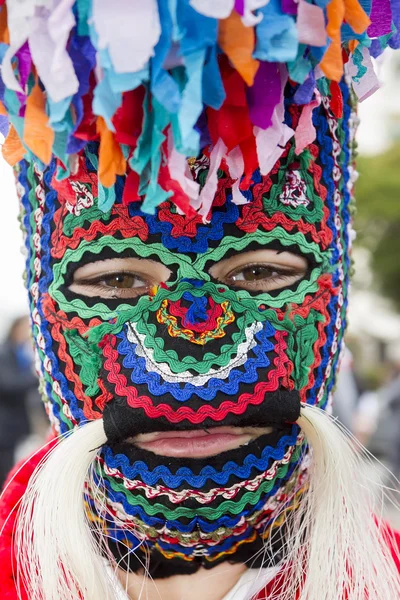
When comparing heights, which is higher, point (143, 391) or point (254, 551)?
point (143, 391)

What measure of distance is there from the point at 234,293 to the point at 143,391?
316 millimetres

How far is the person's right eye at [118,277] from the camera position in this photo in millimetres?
1843

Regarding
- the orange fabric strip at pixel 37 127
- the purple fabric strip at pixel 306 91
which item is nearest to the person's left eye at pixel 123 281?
the orange fabric strip at pixel 37 127

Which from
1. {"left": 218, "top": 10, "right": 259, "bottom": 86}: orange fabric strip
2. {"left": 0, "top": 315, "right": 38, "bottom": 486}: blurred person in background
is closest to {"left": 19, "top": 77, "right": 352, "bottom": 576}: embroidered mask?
{"left": 218, "top": 10, "right": 259, "bottom": 86}: orange fabric strip

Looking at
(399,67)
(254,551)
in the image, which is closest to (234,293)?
(254,551)

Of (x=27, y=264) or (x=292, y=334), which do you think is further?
(x=27, y=264)

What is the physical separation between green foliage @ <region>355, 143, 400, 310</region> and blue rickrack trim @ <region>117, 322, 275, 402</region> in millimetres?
19344

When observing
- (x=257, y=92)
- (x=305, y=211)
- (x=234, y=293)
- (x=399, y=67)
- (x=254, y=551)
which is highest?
(x=399, y=67)

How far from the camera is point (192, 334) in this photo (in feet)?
5.68

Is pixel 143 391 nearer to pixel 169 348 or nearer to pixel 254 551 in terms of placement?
pixel 169 348

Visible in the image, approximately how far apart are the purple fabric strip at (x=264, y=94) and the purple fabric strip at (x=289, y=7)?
0.11m

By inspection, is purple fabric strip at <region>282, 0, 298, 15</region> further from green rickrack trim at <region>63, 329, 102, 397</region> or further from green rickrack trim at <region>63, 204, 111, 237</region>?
green rickrack trim at <region>63, 329, 102, 397</region>

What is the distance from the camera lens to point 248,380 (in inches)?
67.3

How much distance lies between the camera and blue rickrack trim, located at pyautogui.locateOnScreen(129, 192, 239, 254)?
1803 mm
